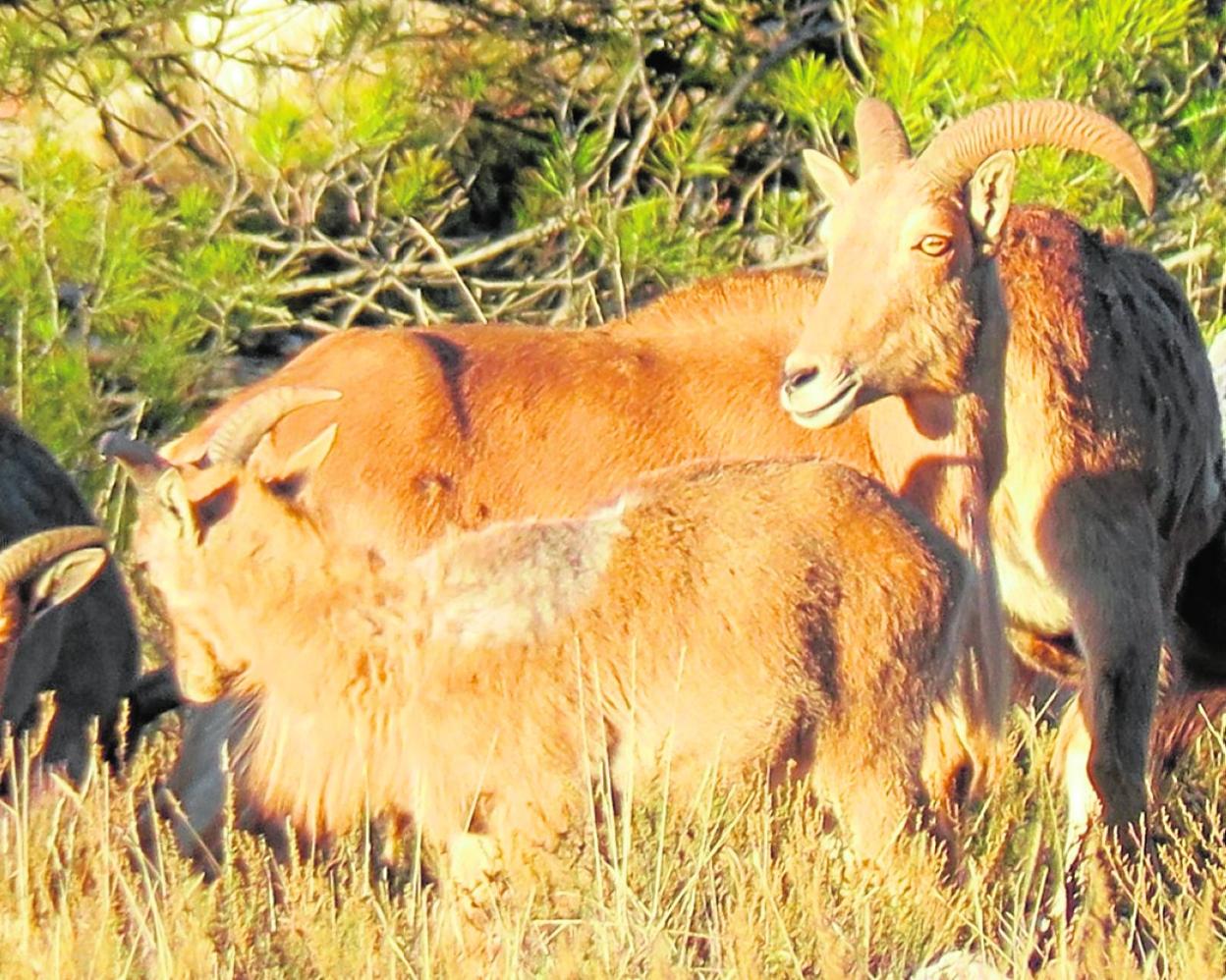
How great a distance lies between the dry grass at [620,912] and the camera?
4.82 metres

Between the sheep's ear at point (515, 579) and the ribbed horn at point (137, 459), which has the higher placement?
the ribbed horn at point (137, 459)

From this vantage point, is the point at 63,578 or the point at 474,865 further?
the point at 63,578

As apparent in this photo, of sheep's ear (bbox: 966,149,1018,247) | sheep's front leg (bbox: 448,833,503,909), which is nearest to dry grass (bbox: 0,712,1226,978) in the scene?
sheep's front leg (bbox: 448,833,503,909)

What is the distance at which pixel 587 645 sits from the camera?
5461 mm

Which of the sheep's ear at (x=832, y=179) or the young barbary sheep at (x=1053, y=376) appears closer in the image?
the young barbary sheep at (x=1053, y=376)

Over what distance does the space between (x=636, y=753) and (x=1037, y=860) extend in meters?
1.23

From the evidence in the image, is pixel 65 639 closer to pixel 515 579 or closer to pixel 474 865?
pixel 515 579

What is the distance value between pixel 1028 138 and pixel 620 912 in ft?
9.25

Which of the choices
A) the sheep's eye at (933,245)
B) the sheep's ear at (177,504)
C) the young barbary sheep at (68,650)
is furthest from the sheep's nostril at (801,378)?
the young barbary sheep at (68,650)

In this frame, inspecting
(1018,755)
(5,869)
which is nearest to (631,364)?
(1018,755)

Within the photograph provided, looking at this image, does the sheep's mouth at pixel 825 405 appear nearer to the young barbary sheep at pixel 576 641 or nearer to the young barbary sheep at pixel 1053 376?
the young barbary sheep at pixel 1053 376

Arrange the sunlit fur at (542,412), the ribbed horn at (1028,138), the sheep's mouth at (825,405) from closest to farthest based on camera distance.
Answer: the sheep's mouth at (825,405)
the ribbed horn at (1028,138)
the sunlit fur at (542,412)

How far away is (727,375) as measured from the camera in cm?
749

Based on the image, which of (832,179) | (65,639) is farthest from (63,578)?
(832,179)
